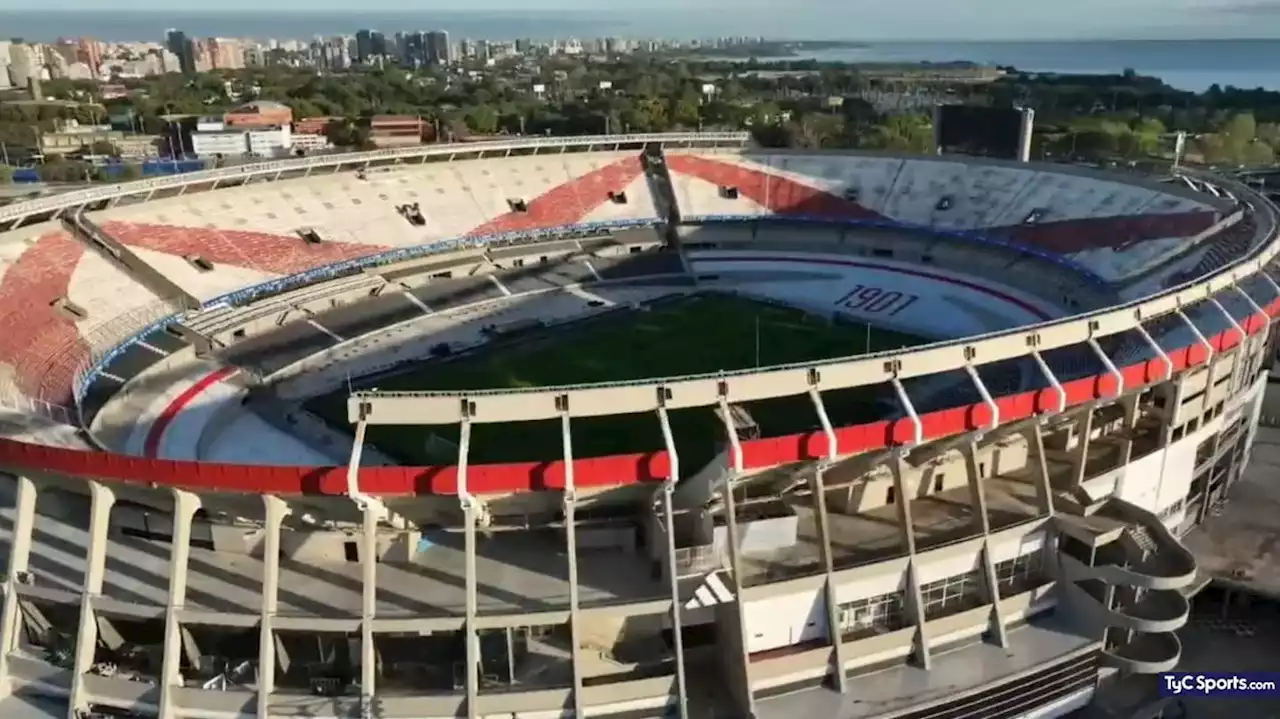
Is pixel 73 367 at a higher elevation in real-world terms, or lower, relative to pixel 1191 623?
higher

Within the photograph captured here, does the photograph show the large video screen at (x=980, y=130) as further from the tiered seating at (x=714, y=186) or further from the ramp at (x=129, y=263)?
the ramp at (x=129, y=263)

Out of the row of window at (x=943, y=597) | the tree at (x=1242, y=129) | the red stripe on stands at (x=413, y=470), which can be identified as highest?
the tree at (x=1242, y=129)

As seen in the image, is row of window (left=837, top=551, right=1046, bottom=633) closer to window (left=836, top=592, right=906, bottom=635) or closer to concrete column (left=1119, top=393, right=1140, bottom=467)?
window (left=836, top=592, right=906, bottom=635)

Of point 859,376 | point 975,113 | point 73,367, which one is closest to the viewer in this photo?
point 859,376

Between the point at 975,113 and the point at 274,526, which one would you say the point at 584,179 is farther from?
the point at 274,526

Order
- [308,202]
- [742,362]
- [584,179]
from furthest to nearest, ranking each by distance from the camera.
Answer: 1. [584,179]
2. [308,202]
3. [742,362]

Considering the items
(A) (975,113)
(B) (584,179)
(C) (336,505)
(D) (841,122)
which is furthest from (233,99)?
(C) (336,505)

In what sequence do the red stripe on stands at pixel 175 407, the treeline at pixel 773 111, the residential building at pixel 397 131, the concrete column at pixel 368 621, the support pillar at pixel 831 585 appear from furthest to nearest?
the residential building at pixel 397 131 < the treeline at pixel 773 111 < the red stripe on stands at pixel 175 407 < the support pillar at pixel 831 585 < the concrete column at pixel 368 621

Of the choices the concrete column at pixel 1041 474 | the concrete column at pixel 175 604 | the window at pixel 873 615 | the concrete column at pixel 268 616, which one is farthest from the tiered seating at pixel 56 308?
the concrete column at pixel 1041 474
